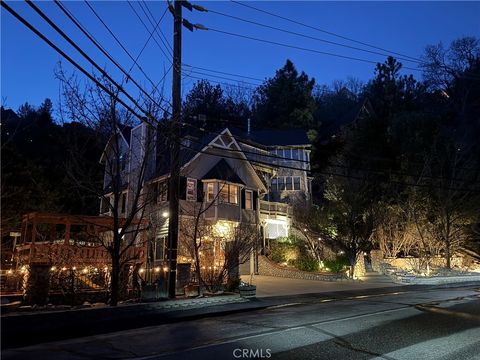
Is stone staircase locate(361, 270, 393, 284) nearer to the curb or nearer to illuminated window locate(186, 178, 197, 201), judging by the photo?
illuminated window locate(186, 178, 197, 201)

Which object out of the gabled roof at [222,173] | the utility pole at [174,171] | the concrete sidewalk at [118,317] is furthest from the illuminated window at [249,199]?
the utility pole at [174,171]

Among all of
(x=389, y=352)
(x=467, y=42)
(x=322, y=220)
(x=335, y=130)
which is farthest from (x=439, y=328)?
(x=467, y=42)

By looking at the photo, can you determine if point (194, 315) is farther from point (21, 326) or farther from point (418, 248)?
point (418, 248)

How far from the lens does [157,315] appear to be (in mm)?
11391

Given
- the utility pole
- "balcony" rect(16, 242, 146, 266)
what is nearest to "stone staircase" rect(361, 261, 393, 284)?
the utility pole

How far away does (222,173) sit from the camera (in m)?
27.0

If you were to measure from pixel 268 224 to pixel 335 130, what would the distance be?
2170cm

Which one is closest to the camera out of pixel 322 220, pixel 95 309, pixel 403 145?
pixel 95 309

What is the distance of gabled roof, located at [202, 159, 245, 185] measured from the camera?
26.3 metres

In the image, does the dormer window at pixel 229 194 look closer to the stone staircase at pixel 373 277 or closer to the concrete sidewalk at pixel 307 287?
the concrete sidewalk at pixel 307 287

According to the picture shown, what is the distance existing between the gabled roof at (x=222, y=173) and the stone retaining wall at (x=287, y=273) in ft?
19.2

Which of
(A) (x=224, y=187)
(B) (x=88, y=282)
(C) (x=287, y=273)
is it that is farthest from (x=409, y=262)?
(B) (x=88, y=282)

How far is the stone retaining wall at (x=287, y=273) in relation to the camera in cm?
2281
